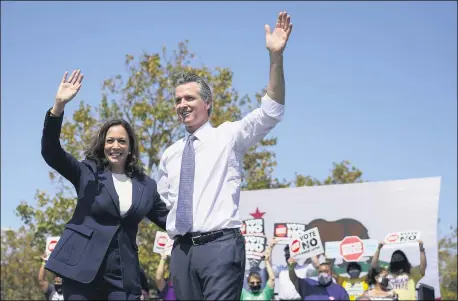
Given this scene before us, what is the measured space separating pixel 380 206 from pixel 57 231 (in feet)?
38.2

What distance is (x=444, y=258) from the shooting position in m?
44.2

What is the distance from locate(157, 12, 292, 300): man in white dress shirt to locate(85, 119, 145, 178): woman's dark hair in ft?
1.96

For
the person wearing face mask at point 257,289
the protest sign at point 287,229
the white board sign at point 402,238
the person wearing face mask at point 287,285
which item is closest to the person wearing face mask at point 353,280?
the person wearing face mask at point 287,285

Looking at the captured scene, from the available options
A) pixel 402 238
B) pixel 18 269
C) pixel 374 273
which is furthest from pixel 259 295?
pixel 18 269

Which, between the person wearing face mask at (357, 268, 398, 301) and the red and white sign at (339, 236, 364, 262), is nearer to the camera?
the person wearing face mask at (357, 268, 398, 301)

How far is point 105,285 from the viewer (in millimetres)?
4316

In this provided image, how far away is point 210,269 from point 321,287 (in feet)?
24.6

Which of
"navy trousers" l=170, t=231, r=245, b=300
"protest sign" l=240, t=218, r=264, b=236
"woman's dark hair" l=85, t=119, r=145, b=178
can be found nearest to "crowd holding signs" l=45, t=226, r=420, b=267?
"protest sign" l=240, t=218, r=264, b=236

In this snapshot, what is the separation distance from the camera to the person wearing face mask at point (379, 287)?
1102 centimetres

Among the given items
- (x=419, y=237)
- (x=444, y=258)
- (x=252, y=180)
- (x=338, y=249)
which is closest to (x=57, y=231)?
(x=252, y=180)

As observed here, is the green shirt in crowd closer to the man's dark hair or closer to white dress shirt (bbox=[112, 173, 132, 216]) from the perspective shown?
white dress shirt (bbox=[112, 173, 132, 216])

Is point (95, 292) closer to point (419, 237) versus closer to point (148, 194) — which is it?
point (148, 194)

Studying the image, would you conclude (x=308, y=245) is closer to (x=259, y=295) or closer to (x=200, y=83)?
(x=259, y=295)

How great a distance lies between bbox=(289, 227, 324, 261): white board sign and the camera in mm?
12141
